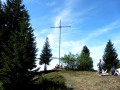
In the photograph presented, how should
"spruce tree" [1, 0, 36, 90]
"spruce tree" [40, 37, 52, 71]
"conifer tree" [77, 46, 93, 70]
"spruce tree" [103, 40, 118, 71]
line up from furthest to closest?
"spruce tree" [40, 37, 52, 71] → "spruce tree" [103, 40, 118, 71] → "conifer tree" [77, 46, 93, 70] → "spruce tree" [1, 0, 36, 90]

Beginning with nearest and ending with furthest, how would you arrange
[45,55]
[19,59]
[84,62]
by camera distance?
[19,59] < [84,62] < [45,55]

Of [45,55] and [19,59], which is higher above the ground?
[45,55]

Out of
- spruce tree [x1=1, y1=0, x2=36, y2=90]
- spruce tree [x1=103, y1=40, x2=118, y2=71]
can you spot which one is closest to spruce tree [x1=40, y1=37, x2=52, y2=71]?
spruce tree [x1=103, y1=40, x2=118, y2=71]

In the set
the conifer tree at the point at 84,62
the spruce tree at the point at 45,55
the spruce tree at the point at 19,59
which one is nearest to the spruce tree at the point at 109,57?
the conifer tree at the point at 84,62

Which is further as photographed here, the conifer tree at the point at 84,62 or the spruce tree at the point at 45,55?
the spruce tree at the point at 45,55

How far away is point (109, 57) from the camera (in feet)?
80.1

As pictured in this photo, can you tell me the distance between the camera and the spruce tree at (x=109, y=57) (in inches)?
932

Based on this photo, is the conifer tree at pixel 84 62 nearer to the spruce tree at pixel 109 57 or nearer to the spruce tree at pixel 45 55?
the spruce tree at pixel 109 57

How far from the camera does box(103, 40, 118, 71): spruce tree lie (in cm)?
2366

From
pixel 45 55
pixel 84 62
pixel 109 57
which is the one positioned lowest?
pixel 84 62

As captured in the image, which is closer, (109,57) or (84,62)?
(84,62)

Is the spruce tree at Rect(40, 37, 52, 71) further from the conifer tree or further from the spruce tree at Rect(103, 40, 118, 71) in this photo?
the spruce tree at Rect(103, 40, 118, 71)

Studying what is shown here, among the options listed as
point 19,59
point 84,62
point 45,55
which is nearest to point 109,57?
point 84,62

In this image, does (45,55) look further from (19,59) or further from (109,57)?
(19,59)
